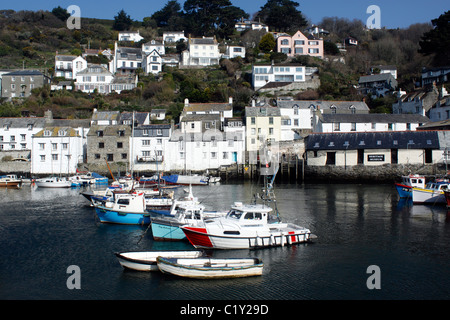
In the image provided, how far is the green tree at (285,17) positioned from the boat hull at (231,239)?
3846 inches

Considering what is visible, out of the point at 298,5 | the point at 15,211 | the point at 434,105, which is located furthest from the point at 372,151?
the point at 298,5

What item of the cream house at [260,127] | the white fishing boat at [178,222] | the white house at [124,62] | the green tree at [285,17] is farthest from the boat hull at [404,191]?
the green tree at [285,17]

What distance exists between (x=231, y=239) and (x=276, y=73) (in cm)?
6288

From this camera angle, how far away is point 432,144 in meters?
50.6

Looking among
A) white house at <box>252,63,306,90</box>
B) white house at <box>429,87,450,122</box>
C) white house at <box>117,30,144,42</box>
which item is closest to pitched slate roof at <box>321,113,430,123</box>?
white house at <box>429,87,450,122</box>

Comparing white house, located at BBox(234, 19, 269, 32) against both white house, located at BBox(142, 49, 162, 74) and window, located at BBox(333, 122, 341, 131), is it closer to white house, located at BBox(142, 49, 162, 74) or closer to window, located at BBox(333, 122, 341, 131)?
white house, located at BBox(142, 49, 162, 74)

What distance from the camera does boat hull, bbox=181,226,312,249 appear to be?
21016mm

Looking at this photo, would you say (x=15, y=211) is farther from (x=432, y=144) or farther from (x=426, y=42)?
(x=426, y=42)

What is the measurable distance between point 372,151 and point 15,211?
39.4m

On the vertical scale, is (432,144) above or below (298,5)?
below

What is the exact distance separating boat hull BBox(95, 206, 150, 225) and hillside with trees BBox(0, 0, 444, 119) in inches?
1681

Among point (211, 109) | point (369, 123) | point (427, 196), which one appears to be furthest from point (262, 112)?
point (427, 196)

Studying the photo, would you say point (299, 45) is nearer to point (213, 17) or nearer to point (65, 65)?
point (213, 17)

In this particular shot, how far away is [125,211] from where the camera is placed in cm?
2798
